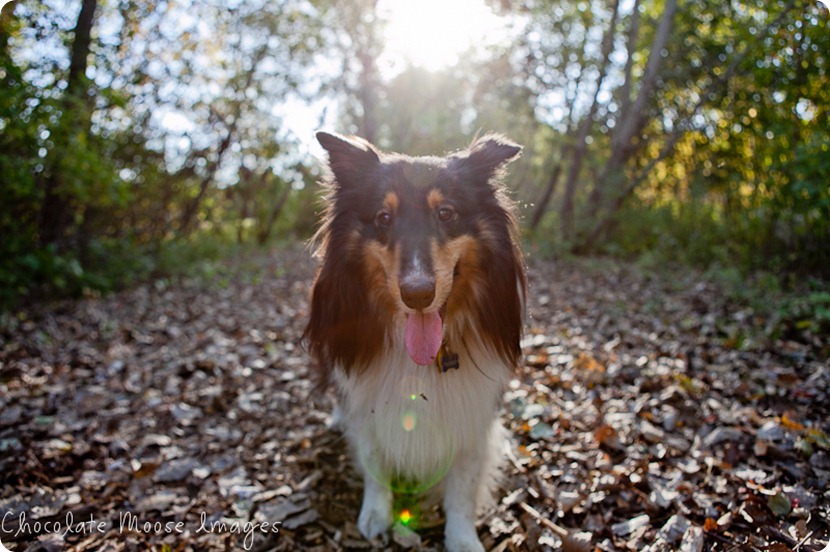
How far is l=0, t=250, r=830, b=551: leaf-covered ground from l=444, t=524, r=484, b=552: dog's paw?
0.32 feet

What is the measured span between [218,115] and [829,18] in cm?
1046

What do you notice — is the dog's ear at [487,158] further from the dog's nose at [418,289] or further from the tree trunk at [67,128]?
the tree trunk at [67,128]

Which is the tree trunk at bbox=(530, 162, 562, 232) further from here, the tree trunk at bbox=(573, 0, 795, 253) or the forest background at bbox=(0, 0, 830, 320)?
the tree trunk at bbox=(573, 0, 795, 253)

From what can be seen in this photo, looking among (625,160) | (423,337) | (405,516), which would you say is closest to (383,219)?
(423,337)

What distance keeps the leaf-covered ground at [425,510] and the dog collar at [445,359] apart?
0.91 meters

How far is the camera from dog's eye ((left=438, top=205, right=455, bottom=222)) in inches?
101

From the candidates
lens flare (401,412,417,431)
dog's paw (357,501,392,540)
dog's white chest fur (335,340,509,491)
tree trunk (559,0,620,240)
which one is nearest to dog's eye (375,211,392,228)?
dog's white chest fur (335,340,509,491)

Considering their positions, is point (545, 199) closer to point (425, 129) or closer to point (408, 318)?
point (425, 129)

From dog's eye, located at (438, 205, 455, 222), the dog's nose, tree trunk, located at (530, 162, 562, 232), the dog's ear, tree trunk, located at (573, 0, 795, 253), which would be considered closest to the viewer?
the dog's nose

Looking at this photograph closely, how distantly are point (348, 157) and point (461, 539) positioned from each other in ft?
6.83

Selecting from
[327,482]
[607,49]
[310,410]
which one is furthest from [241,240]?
[327,482]

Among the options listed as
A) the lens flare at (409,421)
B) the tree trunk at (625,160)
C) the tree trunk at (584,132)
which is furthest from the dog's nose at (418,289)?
the tree trunk at (584,132)

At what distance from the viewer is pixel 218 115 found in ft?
36.8

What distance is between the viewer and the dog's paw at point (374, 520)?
9.07 ft
